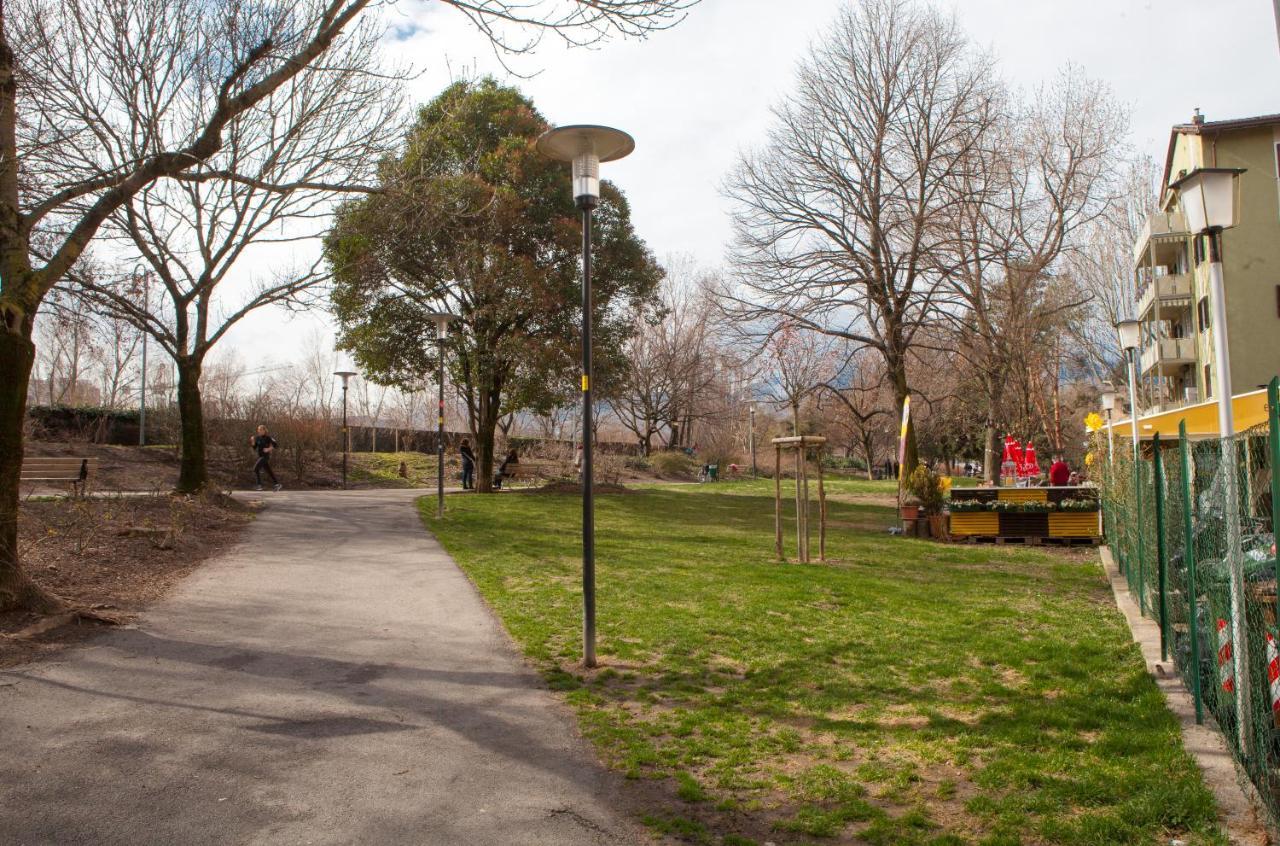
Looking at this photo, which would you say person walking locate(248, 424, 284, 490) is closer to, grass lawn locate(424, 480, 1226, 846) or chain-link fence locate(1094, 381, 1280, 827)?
grass lawn locate(424, 480, 1226, 846)

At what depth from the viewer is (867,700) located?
227 inches

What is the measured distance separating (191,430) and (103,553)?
25.5 ft

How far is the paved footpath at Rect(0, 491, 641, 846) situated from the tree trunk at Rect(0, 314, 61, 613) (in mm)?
946

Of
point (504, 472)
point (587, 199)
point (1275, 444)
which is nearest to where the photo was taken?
point (1275, 444)

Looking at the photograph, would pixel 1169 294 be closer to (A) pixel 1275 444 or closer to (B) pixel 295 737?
(A) pixel 1275 444

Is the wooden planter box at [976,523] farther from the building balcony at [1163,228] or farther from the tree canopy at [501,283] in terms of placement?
the building balcony at [1163,228]

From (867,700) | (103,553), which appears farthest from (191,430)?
(867,700)

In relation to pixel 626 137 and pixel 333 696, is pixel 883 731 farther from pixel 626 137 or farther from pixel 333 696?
pixel 626 137

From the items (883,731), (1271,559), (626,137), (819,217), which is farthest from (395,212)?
(819,217)

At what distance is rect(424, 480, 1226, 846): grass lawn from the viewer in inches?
154

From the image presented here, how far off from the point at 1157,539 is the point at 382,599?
742 cm

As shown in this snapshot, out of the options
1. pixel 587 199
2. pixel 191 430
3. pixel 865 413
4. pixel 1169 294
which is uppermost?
pixel 1169 294

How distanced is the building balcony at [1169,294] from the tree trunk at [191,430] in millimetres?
37228

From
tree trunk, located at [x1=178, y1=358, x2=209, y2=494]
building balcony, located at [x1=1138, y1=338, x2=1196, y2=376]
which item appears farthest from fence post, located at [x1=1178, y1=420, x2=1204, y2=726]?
building balcony, located at [x1=1138, y1=338, x2=1196, y2=376]
